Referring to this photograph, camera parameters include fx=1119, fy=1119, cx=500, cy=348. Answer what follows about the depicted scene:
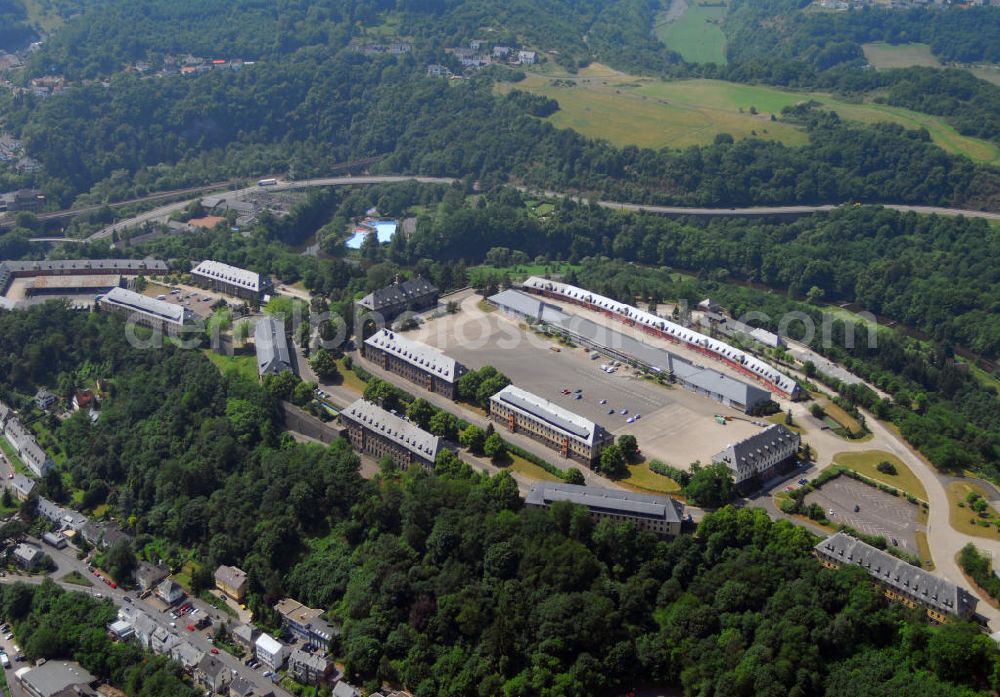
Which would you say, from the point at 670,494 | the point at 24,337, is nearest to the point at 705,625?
the point at 670,494

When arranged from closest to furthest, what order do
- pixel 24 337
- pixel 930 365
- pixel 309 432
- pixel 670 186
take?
1. pixel 309 432
2. pixel 24 337
3. pixel 930 365
4. pixel 670 186

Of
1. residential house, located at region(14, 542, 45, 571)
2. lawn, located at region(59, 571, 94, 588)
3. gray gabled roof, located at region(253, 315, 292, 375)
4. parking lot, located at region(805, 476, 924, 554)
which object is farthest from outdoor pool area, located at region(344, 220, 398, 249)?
parking lot, located at region(805, 476, 924, 554)

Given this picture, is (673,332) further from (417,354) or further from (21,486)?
(21,486)

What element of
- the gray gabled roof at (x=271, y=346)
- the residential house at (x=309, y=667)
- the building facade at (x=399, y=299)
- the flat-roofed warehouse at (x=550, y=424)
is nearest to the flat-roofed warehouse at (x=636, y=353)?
the building facade at (x=399, y=299)

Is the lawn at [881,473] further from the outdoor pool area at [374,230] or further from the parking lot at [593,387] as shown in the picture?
the outdoor pool area at [374,230]

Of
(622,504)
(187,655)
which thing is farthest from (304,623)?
(622,504)

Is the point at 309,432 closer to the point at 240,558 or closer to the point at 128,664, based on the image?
the point at 240,558
